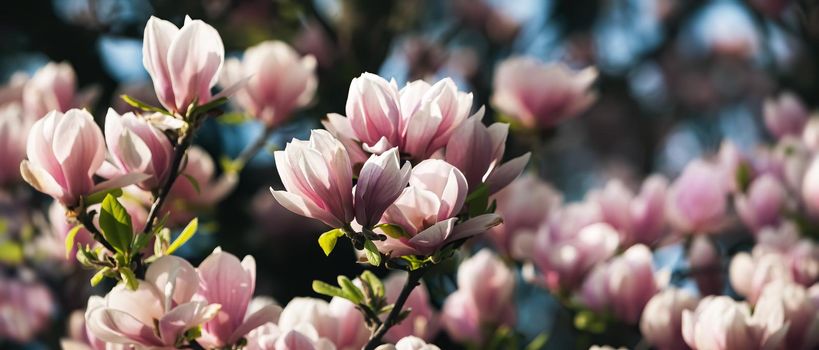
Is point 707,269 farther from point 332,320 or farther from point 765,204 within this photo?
point 332,320

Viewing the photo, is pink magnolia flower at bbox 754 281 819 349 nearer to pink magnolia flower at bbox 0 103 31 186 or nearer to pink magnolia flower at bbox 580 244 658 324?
pink magnolia flower at bbox 580 244 658 324

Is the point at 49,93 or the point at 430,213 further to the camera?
the point at 49,93

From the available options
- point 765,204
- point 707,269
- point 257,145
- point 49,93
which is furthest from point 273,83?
point 765,204

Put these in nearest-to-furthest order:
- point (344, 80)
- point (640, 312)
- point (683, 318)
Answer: point (683, 318), point (640, 312), point (344, 80)

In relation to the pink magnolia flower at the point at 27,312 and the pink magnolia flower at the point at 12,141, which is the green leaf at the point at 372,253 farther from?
the pink magnolia flower at the point at 27,312

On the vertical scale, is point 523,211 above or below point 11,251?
above

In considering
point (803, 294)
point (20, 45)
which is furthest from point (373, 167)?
point (20, 45)

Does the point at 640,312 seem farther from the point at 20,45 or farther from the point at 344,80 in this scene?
the point at 20,45
